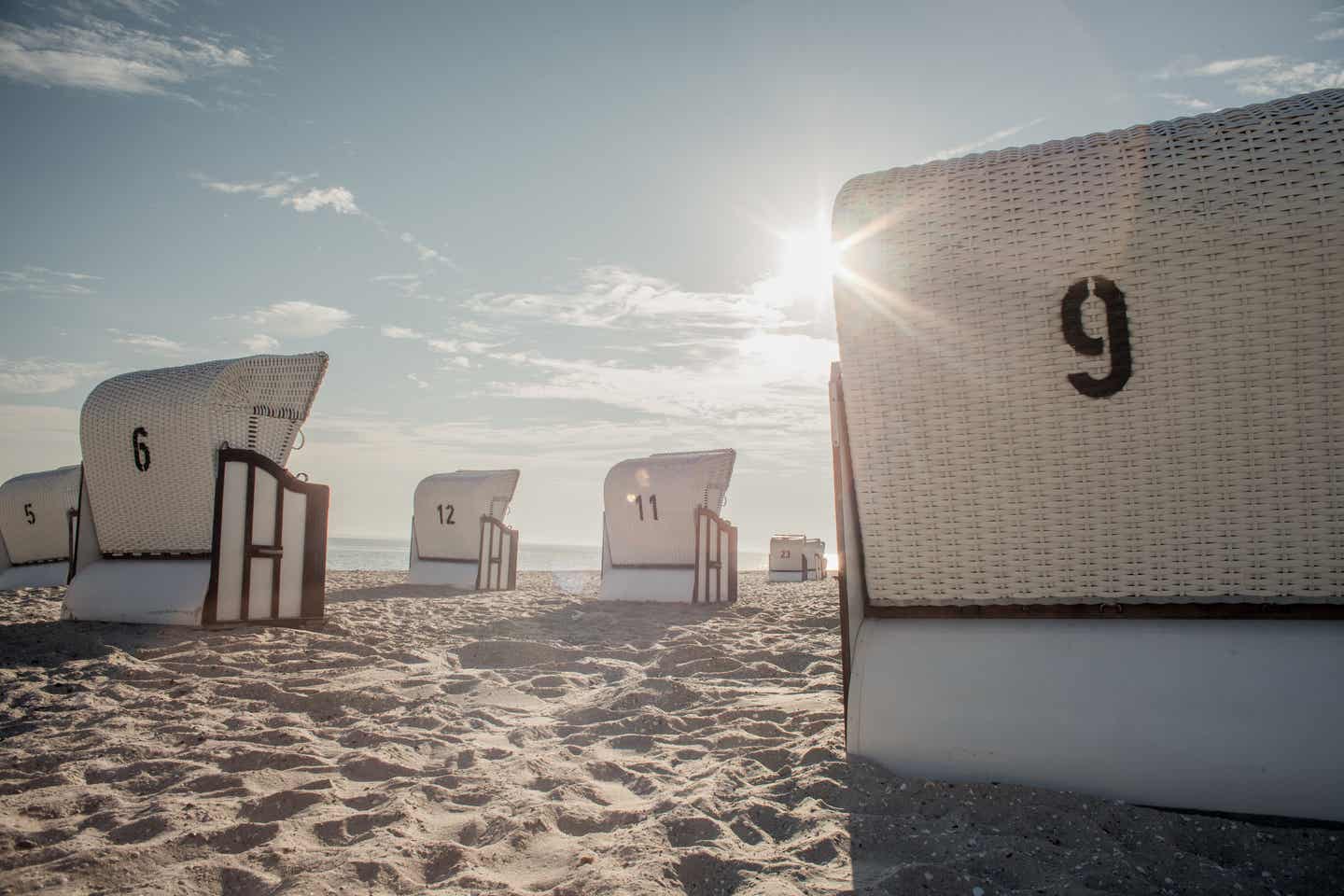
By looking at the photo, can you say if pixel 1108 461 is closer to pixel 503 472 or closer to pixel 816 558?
pixel 503 472

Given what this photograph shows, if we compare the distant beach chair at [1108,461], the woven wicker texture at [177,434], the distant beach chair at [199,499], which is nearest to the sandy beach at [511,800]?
the distant beach chair at [1108,461]

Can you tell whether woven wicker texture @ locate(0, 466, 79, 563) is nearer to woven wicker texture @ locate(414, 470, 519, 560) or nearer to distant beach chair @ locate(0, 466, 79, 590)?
distant beach chair @ locate(0, 466, 79, 590)

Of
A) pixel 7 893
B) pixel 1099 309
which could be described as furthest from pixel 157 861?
pixel 1099 309

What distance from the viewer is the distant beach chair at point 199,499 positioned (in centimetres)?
554

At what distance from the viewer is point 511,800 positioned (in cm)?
227

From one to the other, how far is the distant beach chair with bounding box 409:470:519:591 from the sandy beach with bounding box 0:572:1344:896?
861cm

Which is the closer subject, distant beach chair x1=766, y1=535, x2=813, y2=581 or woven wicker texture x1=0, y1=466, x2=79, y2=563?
woven wicker texture x1=0, y1=466, x2=79, y2=563

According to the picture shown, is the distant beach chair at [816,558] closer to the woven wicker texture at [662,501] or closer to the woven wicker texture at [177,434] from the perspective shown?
the woven wicker texture at [662,501]

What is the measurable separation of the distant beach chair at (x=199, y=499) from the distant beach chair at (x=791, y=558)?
15151mm

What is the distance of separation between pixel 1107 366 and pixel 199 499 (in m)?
6.19

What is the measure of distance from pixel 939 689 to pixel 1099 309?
1.19 meters

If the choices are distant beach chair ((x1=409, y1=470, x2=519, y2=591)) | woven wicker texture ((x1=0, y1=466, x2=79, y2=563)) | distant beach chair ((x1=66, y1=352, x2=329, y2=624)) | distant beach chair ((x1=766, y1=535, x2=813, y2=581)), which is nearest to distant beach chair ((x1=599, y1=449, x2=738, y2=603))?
distant beach chair ((x1=409, y1=470, x2=519, y2=591))

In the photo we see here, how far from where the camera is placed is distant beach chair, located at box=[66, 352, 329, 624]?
554cm

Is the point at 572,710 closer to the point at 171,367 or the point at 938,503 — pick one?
the point at 938,503
